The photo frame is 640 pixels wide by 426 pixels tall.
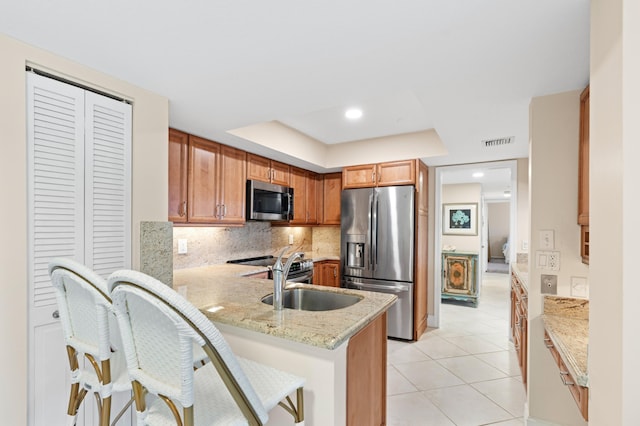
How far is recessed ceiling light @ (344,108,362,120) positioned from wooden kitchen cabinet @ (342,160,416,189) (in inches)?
35.9

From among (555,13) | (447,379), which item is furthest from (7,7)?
(447,379)

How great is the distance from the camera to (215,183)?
3.00 meters

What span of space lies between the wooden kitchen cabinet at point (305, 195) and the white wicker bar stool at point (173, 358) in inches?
123

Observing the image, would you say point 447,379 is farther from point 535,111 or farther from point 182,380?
point 182,380

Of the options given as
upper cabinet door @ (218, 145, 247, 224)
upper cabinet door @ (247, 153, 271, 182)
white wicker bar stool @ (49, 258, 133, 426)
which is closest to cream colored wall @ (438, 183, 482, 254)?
upper cabinet door @ (247, 153, 271, 182)

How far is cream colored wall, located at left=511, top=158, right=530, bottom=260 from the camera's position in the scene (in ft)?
11.5

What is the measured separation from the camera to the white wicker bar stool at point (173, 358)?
821 millimetres

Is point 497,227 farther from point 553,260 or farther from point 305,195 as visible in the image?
point 553,260

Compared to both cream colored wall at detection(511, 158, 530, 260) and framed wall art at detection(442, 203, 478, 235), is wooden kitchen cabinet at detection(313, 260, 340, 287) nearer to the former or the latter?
cream colored wall at detection(511, 158, 530, 260)

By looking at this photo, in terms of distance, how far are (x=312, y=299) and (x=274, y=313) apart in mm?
588

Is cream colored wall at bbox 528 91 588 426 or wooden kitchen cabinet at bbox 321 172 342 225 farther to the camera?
wooden kitchen cabinet at bbox 321 172 342 225

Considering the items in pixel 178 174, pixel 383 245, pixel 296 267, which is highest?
pixel 178 174

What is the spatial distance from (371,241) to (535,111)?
2.21 m

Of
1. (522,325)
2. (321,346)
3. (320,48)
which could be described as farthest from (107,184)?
(522,325)
